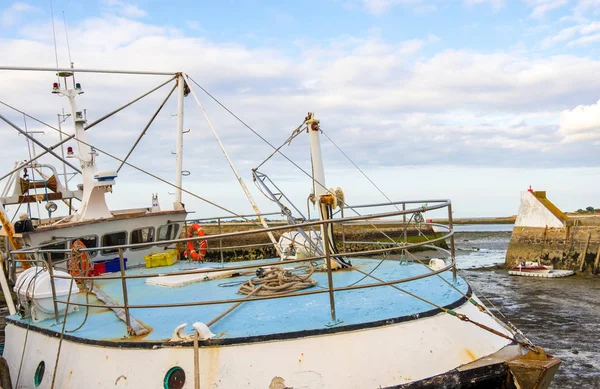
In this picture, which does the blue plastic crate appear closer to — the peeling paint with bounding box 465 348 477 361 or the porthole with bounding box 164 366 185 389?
the porthole with bounding box 164 366 185 389

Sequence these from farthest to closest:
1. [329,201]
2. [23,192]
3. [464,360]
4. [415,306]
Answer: [23,192], [329,201], [415,306], [464,360]

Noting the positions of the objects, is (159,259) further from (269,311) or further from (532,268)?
(532,268)

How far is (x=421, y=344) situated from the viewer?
19.3ft

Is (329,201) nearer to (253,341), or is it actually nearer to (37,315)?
(253,341)

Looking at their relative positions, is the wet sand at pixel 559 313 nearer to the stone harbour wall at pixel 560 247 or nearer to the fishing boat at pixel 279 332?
the stone harbour wall at pixel 560 247

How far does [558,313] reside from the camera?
1878 cm

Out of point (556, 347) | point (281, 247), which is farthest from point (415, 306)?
point (556, 347)

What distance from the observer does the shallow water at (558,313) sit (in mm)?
12414

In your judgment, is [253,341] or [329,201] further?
[329,201]

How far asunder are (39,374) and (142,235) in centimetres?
573

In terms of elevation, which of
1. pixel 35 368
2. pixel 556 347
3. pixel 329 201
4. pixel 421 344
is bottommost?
pixel 556 347

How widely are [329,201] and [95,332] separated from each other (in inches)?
167

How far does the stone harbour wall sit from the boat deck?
23.0 metres

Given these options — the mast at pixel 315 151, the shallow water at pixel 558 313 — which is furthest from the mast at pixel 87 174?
the shallow water at pixel 558 313
